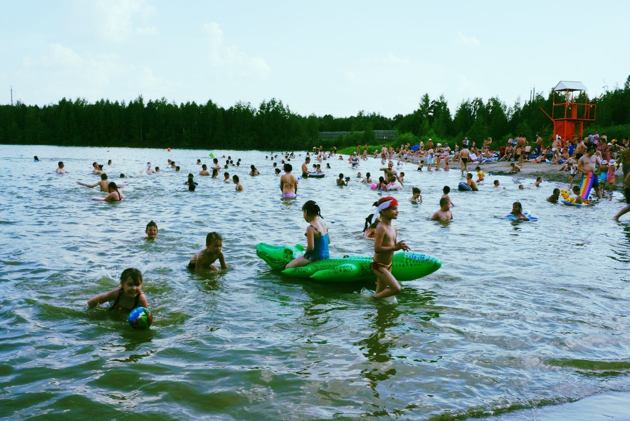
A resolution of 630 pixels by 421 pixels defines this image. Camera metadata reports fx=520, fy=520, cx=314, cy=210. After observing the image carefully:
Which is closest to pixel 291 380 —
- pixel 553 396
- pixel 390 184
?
pixel 553 396

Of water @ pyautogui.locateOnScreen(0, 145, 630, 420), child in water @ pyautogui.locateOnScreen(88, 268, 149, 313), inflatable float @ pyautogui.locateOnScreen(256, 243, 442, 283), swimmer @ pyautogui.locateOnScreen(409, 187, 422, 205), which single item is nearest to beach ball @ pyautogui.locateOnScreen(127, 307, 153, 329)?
water @ pyautogui.locateOnScreen(0, 145, 630, 420)

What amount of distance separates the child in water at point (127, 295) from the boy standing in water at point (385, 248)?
2837mm

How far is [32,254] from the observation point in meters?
9.09

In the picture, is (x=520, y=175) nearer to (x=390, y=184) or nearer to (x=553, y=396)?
(x=390, y=184)

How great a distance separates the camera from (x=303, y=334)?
18.6 feet

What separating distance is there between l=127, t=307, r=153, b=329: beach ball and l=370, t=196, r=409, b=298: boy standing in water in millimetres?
2812

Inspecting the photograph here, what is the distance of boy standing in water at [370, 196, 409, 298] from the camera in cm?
634

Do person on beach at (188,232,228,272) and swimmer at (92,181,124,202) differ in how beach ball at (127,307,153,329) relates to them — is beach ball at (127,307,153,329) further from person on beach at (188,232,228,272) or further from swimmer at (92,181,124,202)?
swimmer at (92,181,124,202)

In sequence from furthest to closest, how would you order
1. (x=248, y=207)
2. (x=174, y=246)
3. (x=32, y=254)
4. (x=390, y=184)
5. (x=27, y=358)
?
1. (x=390, y=184)
2. (x=248, y=207)
3. (x=174, y=246)
4. (x=32, y=254)
5. (x=27, y=358)

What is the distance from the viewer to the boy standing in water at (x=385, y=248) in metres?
6.34

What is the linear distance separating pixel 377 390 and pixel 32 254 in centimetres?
723

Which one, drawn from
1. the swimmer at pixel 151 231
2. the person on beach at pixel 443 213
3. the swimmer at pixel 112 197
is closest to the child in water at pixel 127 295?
the swimmer at pixel 151 231

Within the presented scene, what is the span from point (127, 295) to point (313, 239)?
2698 mm

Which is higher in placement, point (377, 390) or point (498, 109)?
point (498, 109)
